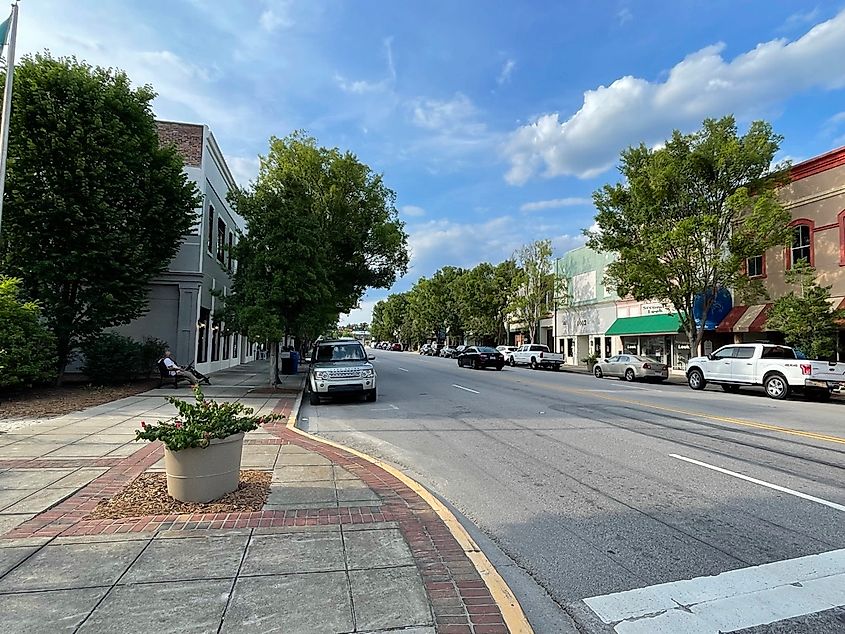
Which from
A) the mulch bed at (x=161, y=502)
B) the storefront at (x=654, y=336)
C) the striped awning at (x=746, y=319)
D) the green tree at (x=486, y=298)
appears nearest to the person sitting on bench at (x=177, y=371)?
the mulch bed at (x=161, y=502)

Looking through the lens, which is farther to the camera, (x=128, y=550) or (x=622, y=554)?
(x=622, y=554)

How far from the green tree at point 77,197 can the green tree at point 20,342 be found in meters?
2.43

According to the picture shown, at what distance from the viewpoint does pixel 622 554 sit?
4504mm

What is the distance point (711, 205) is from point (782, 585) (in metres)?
25.2

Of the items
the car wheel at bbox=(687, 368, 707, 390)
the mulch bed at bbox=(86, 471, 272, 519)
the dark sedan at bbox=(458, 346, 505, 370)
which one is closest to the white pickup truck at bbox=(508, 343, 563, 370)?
the dark sedan at bbox=(458, 346, 505, 370)

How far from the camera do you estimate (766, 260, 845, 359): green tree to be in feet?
65.3

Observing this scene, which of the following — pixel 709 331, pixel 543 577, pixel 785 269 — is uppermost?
pixel 785 269

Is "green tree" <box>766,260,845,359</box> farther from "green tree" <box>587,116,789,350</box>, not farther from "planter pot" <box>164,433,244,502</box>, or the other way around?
"planter pot" <box>164,433,244,502</box>

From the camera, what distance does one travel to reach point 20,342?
12.4 metres

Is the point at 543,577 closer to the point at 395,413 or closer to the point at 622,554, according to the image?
the point at 622,554

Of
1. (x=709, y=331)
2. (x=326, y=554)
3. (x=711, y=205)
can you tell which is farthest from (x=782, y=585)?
(x=709, y=331)

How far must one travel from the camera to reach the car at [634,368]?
88.8 feet

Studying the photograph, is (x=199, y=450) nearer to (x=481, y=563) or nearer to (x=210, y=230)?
(x=481, y=563)

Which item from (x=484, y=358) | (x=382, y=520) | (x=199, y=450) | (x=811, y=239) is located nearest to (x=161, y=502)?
(x=199, y=450)
